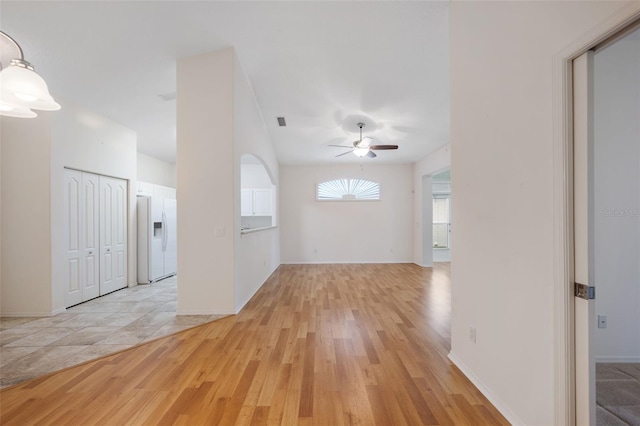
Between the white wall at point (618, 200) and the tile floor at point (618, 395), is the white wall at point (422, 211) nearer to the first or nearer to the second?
the white wall at point (618, 200)

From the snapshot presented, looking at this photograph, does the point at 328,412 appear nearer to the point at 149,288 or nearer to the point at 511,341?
the point at 511,341

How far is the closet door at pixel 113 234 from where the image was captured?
4477mm

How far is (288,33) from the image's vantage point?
3.12 metres

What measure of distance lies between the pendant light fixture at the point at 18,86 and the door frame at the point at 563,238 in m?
2.76

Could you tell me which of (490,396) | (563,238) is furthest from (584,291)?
(490,396)

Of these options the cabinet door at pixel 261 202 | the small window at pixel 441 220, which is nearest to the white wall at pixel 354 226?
the cabinet door at pixel 261 202

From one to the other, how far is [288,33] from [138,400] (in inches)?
144

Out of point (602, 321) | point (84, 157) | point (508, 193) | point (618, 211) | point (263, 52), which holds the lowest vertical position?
point (602, 321)

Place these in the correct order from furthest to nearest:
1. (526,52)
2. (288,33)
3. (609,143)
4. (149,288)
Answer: (149,288), (288,33), (609,143), (526,52)

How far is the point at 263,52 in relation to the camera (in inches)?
138

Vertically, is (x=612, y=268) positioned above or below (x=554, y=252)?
below

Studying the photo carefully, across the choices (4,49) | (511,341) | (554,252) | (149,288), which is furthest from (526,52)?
(149,288)

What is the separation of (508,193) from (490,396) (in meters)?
1.35

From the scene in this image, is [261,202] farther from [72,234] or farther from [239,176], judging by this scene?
[72,234]
